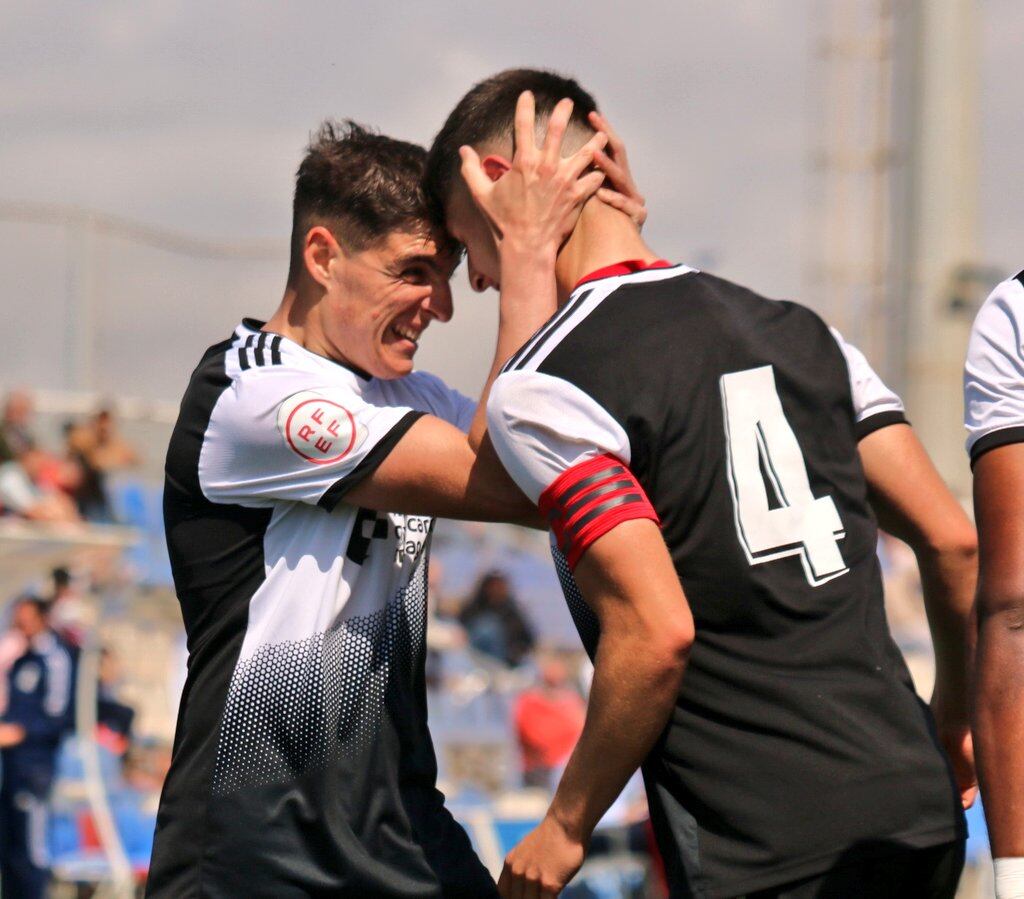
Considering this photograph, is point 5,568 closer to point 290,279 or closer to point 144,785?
point 144,785

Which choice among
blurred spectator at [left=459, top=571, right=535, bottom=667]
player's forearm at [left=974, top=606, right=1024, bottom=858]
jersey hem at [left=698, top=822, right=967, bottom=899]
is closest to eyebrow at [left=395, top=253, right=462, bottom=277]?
player's forearm at [left=974, top=606, right=1024, bottom=858]

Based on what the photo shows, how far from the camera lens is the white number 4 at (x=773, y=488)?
8.82ft

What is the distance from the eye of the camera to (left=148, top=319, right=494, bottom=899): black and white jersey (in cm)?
322

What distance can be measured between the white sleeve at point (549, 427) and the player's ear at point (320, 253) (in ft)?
3.24

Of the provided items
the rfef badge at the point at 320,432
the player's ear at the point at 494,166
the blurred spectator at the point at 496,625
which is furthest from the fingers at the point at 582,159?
the blurred spectator at the point at 496,625

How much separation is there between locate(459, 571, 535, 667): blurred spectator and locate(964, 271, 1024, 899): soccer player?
9353 mm

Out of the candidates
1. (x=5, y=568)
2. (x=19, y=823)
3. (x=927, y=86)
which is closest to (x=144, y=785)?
(x=19, y=823)

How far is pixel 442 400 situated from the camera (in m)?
3.89

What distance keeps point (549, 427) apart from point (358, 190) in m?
1.13

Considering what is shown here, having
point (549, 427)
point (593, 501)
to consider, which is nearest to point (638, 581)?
point (593, 501)

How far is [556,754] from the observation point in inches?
437

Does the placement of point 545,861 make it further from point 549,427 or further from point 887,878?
point 549,427

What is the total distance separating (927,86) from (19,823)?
1141 cm

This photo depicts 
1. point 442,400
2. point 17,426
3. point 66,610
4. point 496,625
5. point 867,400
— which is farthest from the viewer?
point 496,625
